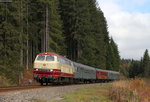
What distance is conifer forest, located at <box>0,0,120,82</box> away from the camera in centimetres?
3125

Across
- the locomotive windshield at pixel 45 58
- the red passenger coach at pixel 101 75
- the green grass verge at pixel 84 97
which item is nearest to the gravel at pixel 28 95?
the green grass verge at pixel 84 97

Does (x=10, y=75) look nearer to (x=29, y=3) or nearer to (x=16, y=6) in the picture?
(x=16, y=6)

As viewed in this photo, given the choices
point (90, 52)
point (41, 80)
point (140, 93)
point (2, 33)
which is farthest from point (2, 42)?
point (90, 52)

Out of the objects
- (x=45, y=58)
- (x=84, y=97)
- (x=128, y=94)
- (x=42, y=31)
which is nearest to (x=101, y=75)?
(x=42, y=31)

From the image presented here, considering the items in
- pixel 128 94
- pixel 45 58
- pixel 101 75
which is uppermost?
pixel 45 58

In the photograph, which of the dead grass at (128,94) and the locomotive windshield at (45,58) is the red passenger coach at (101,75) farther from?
the dead grass at (128,94)

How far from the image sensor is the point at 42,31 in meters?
48.2

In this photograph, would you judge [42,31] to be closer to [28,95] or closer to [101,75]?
[101,75]

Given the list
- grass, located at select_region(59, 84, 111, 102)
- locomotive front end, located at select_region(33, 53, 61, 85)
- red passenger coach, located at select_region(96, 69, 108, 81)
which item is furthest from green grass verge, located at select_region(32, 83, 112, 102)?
red passenger coach, located at select_region(96, 69, 108, 81)

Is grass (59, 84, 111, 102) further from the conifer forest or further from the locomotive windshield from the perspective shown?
the conifer forest

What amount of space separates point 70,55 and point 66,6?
1232 cm

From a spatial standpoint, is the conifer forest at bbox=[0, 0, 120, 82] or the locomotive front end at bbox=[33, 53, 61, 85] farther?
the conifer forest at bbox=[0, 0, 120, 82]

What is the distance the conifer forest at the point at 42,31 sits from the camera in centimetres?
3125

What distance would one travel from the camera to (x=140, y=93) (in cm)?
1803
